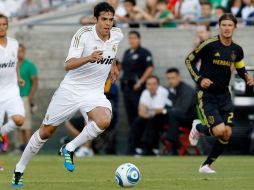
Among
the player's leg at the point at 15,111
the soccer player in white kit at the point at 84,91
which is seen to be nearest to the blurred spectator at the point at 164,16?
the player's leg at the point at 15,111

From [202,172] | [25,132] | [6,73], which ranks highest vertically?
[6,73]

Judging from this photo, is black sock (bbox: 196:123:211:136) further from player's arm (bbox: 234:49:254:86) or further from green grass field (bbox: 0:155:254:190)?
player's arm (bbox: 234:49:254:86)

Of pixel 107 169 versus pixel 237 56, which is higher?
pixel 237 56

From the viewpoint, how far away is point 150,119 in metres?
21.0

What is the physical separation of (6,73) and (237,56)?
4553mm

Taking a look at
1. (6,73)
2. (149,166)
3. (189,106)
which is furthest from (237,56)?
(189,106)

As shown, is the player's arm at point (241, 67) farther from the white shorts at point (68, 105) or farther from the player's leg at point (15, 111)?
the player's leg at point (15, 111)

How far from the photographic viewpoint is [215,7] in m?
22.5

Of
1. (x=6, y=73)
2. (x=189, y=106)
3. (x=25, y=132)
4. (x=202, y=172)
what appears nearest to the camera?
(x=202, y=172)

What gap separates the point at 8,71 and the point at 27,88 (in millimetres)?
6078

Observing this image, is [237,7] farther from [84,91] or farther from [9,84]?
[84,91]

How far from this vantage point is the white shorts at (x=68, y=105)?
11828 millimetres

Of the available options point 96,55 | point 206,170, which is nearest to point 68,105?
point 96,55

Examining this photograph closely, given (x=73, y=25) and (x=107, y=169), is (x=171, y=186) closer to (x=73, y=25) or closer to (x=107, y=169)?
(x=107, y=169)
